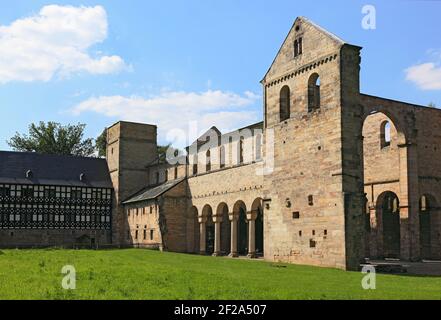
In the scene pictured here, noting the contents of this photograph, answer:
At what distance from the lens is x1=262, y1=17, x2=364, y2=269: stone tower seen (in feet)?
88.4

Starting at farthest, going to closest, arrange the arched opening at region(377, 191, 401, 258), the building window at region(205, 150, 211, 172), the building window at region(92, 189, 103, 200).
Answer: the building window at region(92, 189, 103, 200)
the building window at region(205, 150, 211, 172)
the arched opening at region(377, 191, 401, 258)

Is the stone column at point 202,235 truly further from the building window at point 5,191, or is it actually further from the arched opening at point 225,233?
the building window at point 5,191

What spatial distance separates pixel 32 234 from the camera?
53.1 meters

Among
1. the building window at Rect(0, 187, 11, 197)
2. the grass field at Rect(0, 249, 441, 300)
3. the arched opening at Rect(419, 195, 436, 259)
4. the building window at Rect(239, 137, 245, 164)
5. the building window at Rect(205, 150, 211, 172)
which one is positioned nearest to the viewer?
the grass field at Rect(0, 249, 441, 300)

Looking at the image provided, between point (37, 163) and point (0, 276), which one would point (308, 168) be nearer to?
point (0, 276)

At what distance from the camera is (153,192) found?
50.3 meters

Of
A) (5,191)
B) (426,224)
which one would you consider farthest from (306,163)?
(5,191)

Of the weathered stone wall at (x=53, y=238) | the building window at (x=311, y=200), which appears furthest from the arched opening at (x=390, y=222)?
the weathered stone wall at (x=53, y=238)

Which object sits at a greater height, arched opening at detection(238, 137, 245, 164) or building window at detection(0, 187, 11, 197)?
arched opening at detection(238, 137, 245, 164)

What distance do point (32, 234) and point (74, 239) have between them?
4.06 meters

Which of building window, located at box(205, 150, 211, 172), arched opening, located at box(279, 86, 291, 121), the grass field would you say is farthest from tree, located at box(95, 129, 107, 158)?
the grass field

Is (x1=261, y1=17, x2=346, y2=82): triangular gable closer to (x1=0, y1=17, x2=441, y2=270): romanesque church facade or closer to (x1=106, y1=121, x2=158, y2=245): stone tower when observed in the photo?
(x1=0, y1=17, x2=441, y2=270): romanesque church facade

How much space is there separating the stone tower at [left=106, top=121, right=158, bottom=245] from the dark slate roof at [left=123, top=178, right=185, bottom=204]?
1461 millimetres

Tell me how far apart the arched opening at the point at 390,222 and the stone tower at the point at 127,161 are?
86.4 ft
